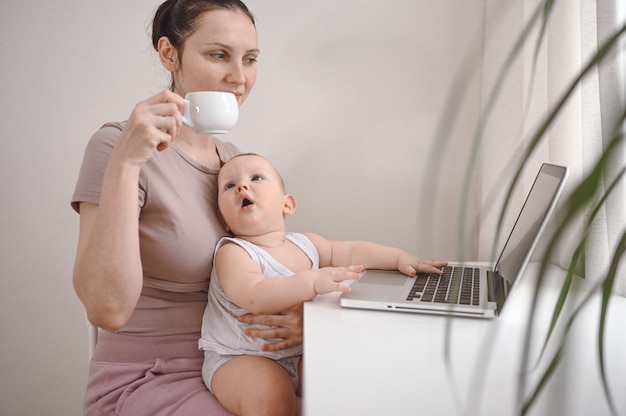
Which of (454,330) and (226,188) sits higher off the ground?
(226,188)

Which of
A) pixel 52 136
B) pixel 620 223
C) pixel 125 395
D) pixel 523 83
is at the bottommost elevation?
pixel 125 395

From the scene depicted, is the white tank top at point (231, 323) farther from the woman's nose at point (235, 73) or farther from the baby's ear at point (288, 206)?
the woman's nose at point (235, 73)

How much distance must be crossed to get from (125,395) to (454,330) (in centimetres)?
72

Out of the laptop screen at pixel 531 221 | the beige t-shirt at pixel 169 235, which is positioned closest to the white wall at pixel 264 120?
the laptop screen at pixel 531 221

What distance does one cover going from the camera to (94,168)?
1313mm

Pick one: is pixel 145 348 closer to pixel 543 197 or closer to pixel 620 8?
pixel 543 197

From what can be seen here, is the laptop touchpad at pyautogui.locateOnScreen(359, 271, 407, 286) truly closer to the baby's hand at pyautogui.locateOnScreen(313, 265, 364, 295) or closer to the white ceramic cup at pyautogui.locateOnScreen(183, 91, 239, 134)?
the baby's hand at pyautogui.locateOnScreen(313, 265, 364, 295)

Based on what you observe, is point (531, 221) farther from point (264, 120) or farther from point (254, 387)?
point (264, 120)

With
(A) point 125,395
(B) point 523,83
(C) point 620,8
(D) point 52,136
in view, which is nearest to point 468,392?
(A) point 125,395

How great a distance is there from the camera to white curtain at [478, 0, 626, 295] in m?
1.34

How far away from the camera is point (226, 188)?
1.53 metres

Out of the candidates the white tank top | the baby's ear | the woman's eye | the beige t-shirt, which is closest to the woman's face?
the woman's eye

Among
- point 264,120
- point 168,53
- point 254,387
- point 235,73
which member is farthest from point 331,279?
point 264,120

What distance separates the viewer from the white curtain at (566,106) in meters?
1.34
